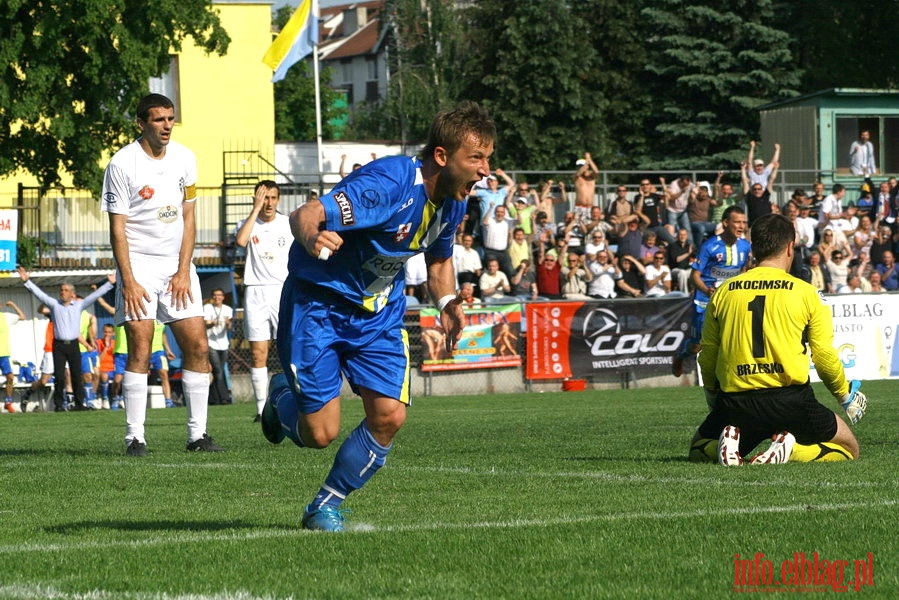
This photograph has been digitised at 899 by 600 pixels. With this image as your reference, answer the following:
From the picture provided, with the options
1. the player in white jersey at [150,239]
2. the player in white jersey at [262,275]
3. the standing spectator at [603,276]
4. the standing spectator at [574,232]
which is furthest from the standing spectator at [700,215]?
the player in white jersey at [150,239]

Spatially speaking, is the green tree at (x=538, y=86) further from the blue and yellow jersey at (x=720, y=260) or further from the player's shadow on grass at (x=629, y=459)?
the player's shadow on grass at (x=629, y=459)

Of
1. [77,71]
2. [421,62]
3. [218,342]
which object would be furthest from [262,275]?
[421,62]

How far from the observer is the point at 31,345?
1070 inches

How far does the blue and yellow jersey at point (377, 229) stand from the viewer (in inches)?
237

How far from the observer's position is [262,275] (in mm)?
14609

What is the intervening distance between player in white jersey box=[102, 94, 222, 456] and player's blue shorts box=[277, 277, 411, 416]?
3.90m

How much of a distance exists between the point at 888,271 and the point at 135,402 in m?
20.4

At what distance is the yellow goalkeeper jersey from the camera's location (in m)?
9.29

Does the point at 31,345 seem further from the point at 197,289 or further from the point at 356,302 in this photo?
the point at 356,302

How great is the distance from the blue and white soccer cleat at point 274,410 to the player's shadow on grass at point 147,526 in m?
0.42

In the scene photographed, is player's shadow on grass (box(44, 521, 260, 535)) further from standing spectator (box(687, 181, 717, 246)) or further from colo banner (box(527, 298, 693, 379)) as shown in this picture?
standing spectator (box(687, 181, 717, 246))

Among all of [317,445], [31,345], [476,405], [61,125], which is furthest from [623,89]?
[317,445]

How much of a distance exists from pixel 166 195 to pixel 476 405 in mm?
9751

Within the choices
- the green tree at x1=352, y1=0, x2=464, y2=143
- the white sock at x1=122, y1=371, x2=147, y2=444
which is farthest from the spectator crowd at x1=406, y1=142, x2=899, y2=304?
the green tree at x1=352, y1=0, x2=464, y2=143
